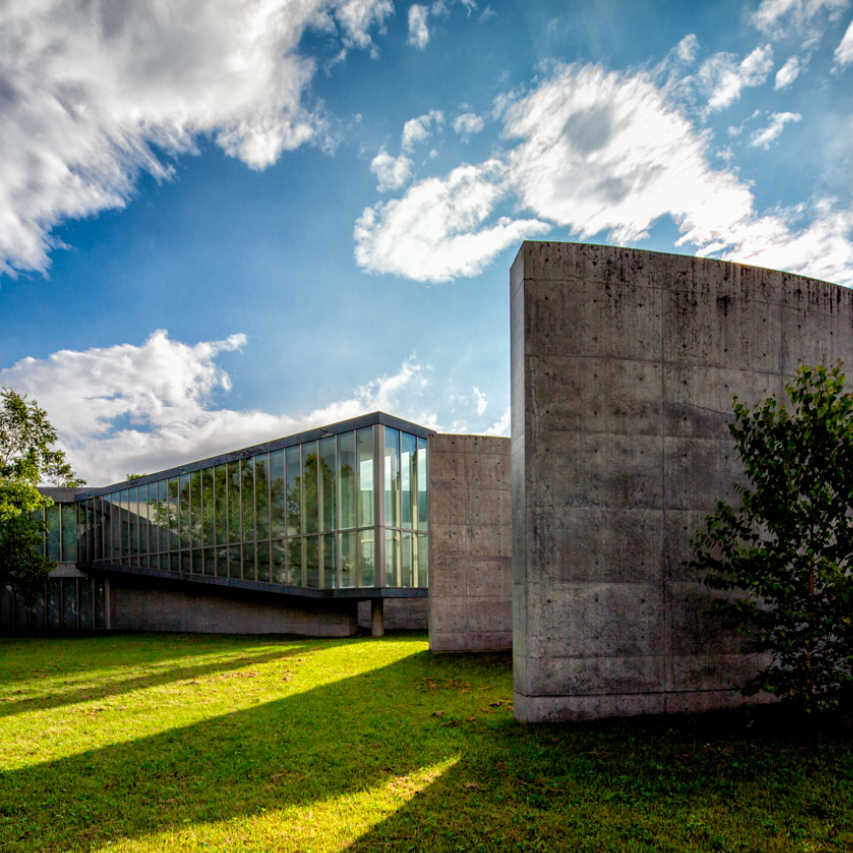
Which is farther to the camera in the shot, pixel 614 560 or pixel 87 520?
pixel 87 520

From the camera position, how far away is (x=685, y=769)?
6.43m

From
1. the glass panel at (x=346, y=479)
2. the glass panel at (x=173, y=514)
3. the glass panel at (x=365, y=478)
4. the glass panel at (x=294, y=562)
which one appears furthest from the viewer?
the glass panel at (x=173, y=514)

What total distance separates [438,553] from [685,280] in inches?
376

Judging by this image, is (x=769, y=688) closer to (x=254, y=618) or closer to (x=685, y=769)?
(x=685, y=769)

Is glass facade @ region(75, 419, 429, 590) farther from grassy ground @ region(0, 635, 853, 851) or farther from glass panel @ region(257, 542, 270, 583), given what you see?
grassy ground @ region(0, 635, 853, 851)

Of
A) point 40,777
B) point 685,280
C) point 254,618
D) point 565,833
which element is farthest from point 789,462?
point 254,618

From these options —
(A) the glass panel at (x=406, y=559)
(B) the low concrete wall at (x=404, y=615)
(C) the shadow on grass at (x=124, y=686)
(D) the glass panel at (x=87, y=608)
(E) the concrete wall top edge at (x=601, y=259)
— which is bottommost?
(D) the glass panel at (x=87, y=608)

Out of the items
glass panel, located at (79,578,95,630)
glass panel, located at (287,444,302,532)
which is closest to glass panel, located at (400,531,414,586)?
glass panel, located at (287,444,302,532)

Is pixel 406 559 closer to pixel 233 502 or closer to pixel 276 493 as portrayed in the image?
pixel 276 493

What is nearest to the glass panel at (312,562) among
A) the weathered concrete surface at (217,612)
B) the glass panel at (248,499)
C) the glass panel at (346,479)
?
the glass panel at (346,479)

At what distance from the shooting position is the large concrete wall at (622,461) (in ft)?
26.8

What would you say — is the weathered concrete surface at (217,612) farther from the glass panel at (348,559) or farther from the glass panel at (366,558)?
the glass panel at (366,558)

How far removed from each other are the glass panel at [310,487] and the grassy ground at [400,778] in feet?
43.1

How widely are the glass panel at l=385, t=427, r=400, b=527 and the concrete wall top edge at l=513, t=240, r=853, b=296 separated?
48.7 ft
